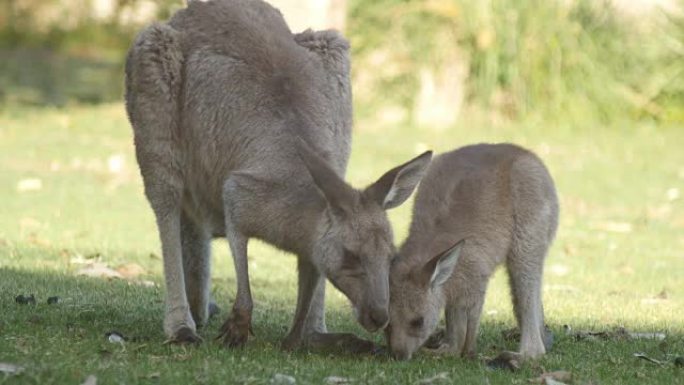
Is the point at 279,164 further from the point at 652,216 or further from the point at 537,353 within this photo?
the point at 652,216

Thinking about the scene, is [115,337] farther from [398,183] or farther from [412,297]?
[398,183]

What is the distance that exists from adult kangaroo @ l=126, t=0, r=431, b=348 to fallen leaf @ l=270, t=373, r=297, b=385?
51 centimetres

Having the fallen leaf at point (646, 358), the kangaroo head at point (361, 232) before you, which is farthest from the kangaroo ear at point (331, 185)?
the fallen leaf at point (646, 358)

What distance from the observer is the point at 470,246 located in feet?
21.0

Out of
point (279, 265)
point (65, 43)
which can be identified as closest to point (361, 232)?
point (279, 265)

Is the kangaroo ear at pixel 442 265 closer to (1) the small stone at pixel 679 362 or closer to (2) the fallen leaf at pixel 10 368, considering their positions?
(1) the small stone at pixel 679 362

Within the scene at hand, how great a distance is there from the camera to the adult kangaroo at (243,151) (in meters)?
5.91

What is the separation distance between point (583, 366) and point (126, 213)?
21.7 feet

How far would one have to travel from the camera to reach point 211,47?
6672mm

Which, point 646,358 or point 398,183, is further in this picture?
point 646,358

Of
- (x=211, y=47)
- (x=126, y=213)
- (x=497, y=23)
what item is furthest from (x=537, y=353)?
(x=497, y=23)

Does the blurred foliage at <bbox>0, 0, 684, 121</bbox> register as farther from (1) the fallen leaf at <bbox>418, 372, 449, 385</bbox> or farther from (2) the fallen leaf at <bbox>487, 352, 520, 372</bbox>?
(1) the fallen leaf at <bbox>418, 372, 449, 385</bbox>

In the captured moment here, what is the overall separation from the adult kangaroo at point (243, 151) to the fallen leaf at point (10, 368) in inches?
44.0

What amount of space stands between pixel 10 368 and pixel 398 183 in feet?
5.61
